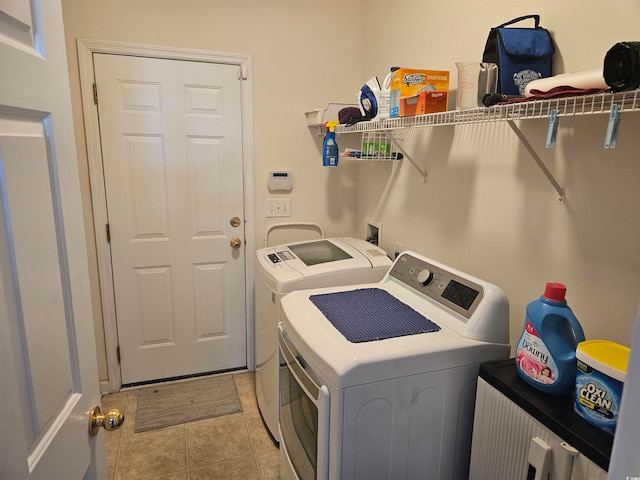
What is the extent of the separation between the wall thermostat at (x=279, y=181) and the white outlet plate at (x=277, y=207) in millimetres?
72

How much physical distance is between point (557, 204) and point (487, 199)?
1.09 feet

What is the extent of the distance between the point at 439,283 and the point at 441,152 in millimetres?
689

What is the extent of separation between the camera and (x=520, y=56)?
1323 millimetres

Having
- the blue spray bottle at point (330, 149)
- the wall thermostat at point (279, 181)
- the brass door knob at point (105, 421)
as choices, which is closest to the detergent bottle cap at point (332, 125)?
the blue spray bottle at point (330, 149)

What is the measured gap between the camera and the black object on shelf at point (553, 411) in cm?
90

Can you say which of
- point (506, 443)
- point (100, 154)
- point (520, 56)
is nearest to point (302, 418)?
point (506, 443)

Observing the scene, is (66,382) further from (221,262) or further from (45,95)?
(221,262)

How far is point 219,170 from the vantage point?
2666mm

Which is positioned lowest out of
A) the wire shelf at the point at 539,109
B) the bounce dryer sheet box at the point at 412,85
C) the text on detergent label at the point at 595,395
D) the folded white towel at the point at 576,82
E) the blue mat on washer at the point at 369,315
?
the blue mat on washer at the point at 369,315

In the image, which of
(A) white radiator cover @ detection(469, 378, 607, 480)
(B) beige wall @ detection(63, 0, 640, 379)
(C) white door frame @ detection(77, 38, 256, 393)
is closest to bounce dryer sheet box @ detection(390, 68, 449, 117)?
(B) beige wall @ detection(63, 0, 640, 379)

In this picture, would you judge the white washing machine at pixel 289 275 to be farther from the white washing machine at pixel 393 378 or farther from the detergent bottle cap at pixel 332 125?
the detergent bottle cap at pixel 332 125

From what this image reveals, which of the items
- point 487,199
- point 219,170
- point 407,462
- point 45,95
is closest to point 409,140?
point 487,199

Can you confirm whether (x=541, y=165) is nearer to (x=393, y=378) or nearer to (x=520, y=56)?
(x=520, y=56)

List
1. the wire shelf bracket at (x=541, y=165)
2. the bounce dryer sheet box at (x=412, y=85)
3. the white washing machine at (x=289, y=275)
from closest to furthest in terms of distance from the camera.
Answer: the wire shelf bracket at (x=541, y=165), the bounce dryer sheet box at (x=412, y=85), the white washing machine at (x=289, y=275)
